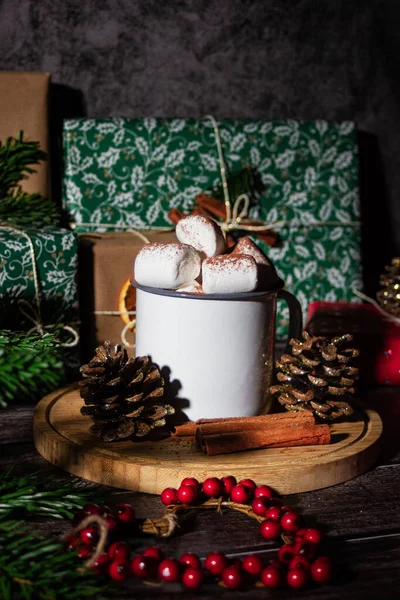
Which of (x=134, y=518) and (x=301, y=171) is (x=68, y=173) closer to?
(x=301, y=171)

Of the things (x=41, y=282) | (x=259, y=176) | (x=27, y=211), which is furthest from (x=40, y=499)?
(x=259, y=176)

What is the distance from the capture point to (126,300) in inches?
45.8

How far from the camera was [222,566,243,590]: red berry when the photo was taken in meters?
0.57

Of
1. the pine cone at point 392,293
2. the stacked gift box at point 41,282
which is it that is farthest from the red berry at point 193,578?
the pine cone at point 392,293

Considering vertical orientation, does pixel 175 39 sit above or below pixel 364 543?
above

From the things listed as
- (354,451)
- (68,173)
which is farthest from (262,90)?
(354,451)

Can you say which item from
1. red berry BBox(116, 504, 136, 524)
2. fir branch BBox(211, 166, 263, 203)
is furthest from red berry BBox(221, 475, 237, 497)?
fir branch BBox(211, 166, 263, 203)

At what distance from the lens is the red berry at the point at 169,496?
69 cm

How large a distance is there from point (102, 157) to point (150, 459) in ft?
2.40

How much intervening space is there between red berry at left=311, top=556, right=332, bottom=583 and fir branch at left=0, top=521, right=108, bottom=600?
18 cm

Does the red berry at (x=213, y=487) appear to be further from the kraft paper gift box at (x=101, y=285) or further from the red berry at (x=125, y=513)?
the kraft paper gift box at (x=101, y=285)

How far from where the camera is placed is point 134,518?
666 mm

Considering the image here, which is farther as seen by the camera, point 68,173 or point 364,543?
point 68,173

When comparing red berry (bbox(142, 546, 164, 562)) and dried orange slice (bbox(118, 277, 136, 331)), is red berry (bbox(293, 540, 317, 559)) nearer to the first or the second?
red berry (bbox(142, 546, 164, 562))
